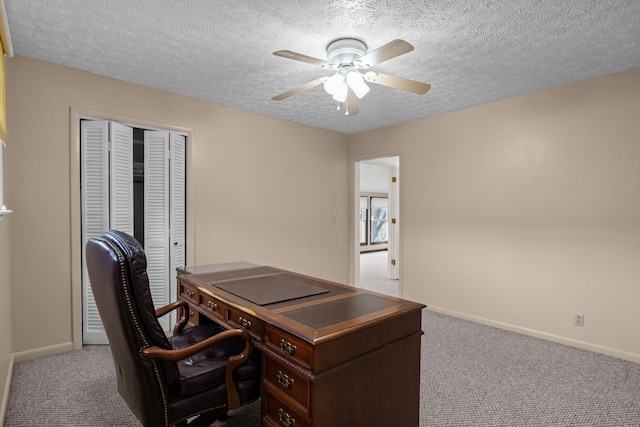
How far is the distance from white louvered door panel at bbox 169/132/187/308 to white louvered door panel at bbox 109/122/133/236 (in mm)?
359

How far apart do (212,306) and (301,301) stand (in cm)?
54

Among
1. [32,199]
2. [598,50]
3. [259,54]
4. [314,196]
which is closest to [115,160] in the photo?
[32,199]

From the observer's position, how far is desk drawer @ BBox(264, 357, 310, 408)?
1313 millimetres

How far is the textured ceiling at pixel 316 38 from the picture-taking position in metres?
1.96

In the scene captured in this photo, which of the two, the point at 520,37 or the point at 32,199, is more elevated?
the point at 520,37

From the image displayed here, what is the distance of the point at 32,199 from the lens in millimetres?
2686

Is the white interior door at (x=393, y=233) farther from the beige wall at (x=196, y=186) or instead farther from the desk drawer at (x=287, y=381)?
the desk drawer at (x=287, y=381)

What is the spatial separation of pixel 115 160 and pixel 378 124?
3042 millimetres

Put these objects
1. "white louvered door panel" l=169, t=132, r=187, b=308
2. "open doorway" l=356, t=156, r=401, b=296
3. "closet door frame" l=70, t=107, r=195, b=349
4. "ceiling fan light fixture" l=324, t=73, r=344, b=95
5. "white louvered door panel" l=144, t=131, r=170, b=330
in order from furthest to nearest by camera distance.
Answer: "open doorway" l=356, t=156, r=401, b=296 → "white louvered door panel" l=169, t=132, r=187, b=308 → "white louvered door panel" l=144, t=131, r=170, b=330 → "closet door frame" l=70, t=107, r=195, b=349 → "ceiling fan light fixture" l=324, t=73, r=344, b=95

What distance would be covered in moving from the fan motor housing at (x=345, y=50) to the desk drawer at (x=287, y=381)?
6.28 feet

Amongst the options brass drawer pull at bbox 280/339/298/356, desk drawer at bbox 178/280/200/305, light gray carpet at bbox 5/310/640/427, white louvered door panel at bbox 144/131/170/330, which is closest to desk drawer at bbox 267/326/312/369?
brass drawer pull at bbox 280/339/298/356

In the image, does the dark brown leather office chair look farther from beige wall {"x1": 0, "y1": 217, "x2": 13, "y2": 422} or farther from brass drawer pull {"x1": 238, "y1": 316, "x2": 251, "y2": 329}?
beige wall {"x1": 0, "y1": 217, "x2": 13, "y2": 422}

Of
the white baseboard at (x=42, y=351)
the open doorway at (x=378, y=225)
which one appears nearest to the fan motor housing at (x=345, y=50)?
the open doorway at (x=378, y=225)

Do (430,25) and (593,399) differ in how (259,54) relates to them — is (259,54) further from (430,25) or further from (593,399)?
(593,399)
